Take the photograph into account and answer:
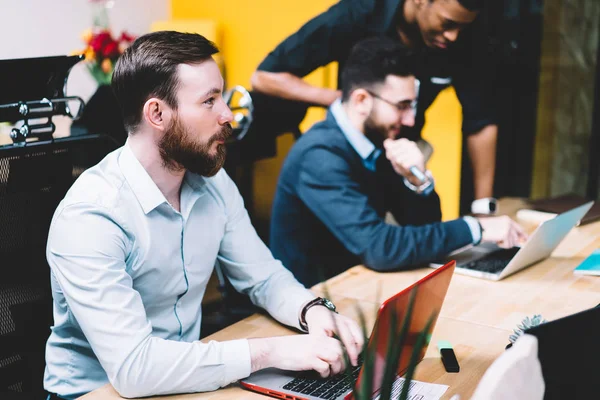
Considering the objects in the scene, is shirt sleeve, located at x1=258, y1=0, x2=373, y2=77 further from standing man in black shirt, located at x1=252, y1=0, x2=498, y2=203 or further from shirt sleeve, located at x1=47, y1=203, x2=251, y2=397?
shirt sleeve, located at x1=47, y1=203, x2=251, y2=397

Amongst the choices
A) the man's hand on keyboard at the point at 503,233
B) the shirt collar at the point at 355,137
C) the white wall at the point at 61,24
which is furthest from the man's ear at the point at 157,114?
the white wall at the point at 61,24

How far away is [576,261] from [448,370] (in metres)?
0.84

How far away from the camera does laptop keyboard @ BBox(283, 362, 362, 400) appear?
1.24 m

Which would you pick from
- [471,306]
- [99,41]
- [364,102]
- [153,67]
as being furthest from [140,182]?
[99,41]

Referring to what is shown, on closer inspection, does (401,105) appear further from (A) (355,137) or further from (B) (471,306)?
(B) (471,306)

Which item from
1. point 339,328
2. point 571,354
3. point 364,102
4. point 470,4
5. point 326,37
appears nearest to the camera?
point 571,354

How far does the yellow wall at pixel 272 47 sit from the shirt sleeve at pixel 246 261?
1.31m

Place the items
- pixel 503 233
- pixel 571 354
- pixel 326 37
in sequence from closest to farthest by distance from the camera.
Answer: pixel 571 354, pixel 503 233, pixel 326 37

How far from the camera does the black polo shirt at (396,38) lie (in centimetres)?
255

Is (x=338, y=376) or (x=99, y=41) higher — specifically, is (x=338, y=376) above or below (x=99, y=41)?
below

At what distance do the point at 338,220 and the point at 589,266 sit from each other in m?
0.67

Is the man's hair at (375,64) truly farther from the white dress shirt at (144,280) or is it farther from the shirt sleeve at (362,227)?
the white dress shirt at (144,280)

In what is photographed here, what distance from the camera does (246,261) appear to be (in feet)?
5.47

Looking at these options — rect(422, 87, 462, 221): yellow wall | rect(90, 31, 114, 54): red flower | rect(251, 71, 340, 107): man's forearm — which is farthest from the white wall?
rect(422, 87, 462, 221): yellow wall
